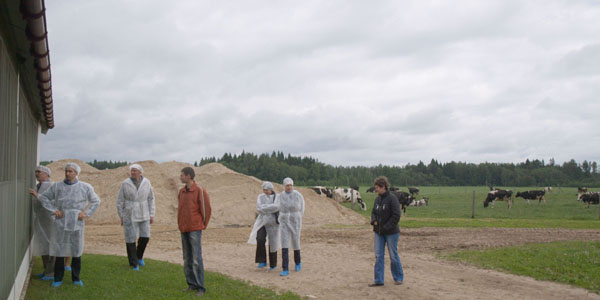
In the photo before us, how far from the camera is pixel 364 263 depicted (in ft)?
39.2

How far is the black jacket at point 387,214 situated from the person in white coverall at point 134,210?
4608 millimetres

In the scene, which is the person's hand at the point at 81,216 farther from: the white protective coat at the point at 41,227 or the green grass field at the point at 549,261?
the green grass field at the point at 549,261

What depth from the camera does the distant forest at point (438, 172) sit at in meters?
96.4

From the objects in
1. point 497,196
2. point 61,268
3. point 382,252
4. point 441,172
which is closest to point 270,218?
point 382,252

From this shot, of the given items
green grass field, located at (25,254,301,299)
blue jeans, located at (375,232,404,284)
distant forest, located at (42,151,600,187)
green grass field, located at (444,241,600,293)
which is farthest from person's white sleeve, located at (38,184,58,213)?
distant forest, located at (42,151,600,187)

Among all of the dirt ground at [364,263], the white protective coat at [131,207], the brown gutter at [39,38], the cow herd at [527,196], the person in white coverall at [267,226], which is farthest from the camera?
the cow herd at [527,196]

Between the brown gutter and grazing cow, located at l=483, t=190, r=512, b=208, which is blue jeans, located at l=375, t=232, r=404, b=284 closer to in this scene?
the brown gutter

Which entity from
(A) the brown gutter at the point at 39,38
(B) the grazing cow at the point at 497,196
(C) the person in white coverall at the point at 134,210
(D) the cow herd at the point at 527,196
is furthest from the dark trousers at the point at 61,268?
(B) the grazing cow at the point at 497,196

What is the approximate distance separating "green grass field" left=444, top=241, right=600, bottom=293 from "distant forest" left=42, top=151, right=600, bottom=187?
77.1 metres

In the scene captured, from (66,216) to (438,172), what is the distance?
403 feet

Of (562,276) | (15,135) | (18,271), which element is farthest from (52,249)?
(562,276)

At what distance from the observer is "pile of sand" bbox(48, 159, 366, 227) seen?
80.3 feet

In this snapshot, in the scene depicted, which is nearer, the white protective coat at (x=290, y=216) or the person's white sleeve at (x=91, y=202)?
the person's white sleeve at (x=91, y=202)

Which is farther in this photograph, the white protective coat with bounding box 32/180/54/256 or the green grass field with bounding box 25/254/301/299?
the white protective coat with bounding box 32/180/54/256
